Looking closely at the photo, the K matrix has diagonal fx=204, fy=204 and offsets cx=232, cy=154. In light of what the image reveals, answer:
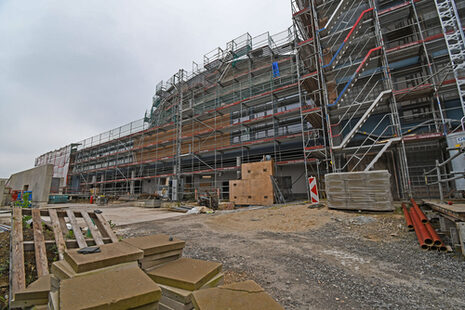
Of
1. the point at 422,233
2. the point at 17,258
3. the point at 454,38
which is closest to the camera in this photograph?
the point at 17,258

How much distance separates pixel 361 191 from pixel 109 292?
7.82 meters

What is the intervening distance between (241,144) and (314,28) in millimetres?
9141

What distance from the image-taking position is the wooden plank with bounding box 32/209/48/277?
255cm

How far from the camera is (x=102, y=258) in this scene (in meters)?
1.60

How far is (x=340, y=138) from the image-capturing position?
40.7 ft

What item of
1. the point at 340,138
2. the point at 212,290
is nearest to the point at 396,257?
the point at 212,290

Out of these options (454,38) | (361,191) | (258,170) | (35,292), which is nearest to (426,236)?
(361,191)

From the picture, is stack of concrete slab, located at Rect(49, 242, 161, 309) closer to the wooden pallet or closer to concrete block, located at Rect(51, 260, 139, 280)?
concrete block, located at Rect(51, 260, 139, 280)

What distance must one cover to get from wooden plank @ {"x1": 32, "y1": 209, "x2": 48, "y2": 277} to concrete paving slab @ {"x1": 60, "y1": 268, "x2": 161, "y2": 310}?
1.90 metres

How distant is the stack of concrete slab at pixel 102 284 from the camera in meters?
1.09

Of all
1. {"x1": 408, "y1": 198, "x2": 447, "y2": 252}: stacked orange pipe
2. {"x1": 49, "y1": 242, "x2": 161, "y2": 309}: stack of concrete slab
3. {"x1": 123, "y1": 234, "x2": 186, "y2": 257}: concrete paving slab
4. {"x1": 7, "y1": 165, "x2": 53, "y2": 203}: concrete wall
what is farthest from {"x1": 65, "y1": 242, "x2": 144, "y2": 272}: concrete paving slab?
{"x1": 7, "y1": 165, "x2": 53, "y2": 203}: concrete wall

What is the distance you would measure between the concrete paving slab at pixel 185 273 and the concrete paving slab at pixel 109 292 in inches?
12.1

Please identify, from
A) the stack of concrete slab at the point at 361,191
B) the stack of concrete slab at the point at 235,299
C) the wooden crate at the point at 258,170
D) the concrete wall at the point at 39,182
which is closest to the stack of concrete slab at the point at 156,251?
the stack of concrete slab at the point at 235,299

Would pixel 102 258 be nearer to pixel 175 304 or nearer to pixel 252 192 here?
pixel 175 304
